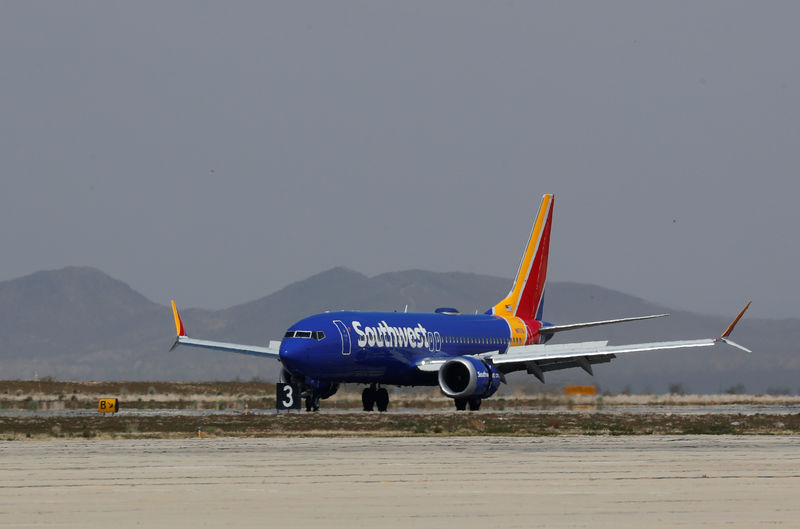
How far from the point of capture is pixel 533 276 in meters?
75.0

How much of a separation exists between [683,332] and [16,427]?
385 feet

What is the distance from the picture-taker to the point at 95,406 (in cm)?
6575

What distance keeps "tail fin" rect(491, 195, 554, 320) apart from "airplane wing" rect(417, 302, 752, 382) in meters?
9.71

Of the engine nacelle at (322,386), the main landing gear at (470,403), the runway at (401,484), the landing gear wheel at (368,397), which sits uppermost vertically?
A: the engine nacelle at (322,386)

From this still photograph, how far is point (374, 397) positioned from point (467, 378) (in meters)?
4.40

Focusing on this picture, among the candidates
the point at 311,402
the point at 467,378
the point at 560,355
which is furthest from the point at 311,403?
the point at 560,355

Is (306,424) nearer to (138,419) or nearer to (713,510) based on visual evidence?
(138,419)

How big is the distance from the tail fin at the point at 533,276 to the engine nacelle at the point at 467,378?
1235 cm

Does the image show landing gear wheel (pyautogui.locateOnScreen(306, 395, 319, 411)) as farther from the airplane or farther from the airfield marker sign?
the airfield marker sign

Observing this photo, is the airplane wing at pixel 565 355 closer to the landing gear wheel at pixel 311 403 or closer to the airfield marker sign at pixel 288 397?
the landing gear wheel at pixel 311 403

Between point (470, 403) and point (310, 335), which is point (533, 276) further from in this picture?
point (310, 335)

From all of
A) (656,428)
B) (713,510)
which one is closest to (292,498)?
(713,510)

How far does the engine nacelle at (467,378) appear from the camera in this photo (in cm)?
5866

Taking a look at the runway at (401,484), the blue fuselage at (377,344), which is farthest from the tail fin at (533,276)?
the runway at (401,484)
